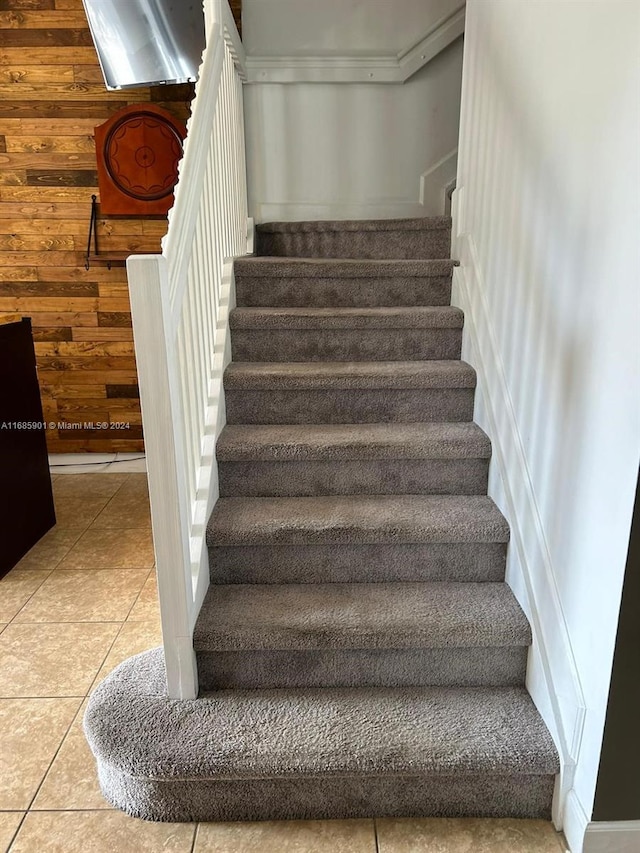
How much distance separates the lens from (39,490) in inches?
113

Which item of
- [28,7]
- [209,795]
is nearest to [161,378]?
[209,795]

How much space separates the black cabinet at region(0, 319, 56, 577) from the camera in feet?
8.37

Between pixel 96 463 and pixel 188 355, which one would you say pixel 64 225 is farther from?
pixel 188 355

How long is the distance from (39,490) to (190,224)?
1.77 m

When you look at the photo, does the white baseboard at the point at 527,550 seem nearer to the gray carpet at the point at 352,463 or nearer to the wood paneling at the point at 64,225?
the gray carpet at the point at 352,463

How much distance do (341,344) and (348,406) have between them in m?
0.28

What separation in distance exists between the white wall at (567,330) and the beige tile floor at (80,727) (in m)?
0.39

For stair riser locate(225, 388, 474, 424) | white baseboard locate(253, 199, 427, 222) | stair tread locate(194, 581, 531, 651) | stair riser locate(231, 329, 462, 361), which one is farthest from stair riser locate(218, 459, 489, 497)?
white baseboard locate(253, 199, 427, 222)

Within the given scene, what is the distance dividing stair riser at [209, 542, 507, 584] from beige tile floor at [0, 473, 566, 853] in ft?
1.91

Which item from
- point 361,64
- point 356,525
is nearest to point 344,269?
point 356,525

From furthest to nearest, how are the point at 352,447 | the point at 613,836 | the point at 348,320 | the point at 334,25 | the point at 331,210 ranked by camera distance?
the point at 331,210
the point at 334,25
the point at 348,320
the point at 352,447
the point at 613,836

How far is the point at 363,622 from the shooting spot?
1610mm

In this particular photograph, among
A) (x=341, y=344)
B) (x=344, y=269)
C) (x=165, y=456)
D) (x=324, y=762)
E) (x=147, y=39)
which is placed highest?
(x=147, y=39)

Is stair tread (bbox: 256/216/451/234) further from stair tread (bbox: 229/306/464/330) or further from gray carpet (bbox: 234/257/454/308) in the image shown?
stair tread (bbox: 229/306/464/330)
